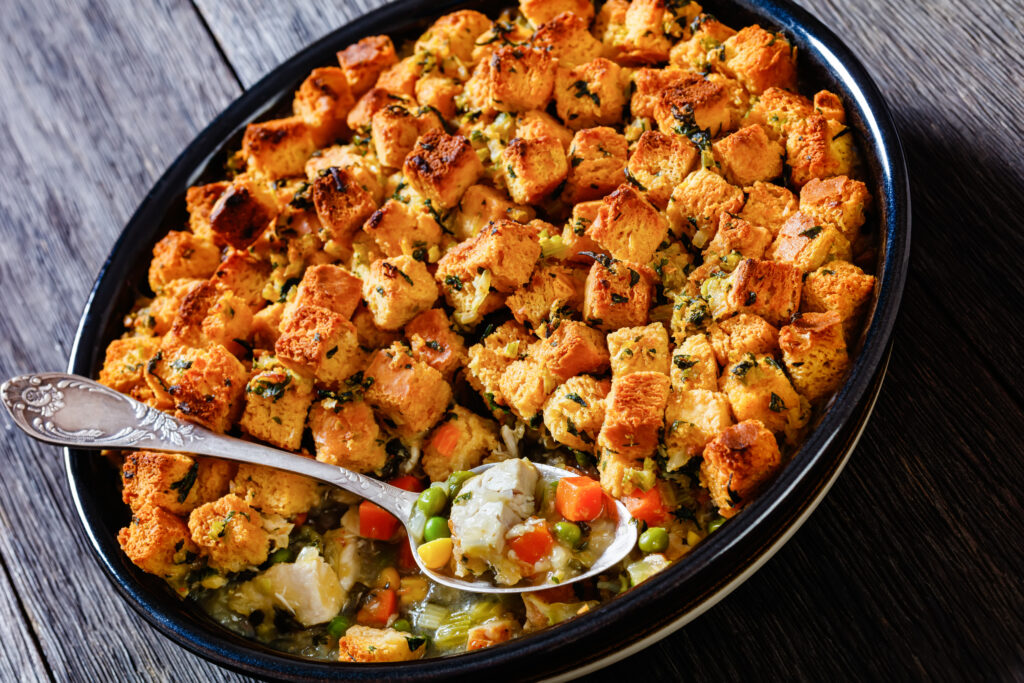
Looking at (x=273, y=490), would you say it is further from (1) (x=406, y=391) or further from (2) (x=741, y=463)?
(2) (x=741, y=463)

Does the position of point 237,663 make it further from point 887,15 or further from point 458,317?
point 887,15

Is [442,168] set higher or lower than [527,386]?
higher

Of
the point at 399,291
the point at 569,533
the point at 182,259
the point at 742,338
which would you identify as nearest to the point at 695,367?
the point at 742,338

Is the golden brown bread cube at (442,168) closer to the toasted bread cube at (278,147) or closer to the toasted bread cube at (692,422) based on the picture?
the toasted bread cube at (278,147)

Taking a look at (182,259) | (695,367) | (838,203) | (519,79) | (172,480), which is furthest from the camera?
(182,259)

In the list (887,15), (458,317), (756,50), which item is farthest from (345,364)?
(887,15)

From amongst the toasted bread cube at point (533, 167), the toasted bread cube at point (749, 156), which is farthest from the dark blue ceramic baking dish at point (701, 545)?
the toasted bread cube at point (533, 167)

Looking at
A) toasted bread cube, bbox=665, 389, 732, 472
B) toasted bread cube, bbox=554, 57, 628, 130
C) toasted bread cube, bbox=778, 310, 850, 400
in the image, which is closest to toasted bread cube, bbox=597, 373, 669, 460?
toasted bread cube, bbox=665, 389, 732, 472

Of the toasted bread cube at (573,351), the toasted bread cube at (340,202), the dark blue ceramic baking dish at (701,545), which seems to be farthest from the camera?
the toasted bread cube at (340,202)
